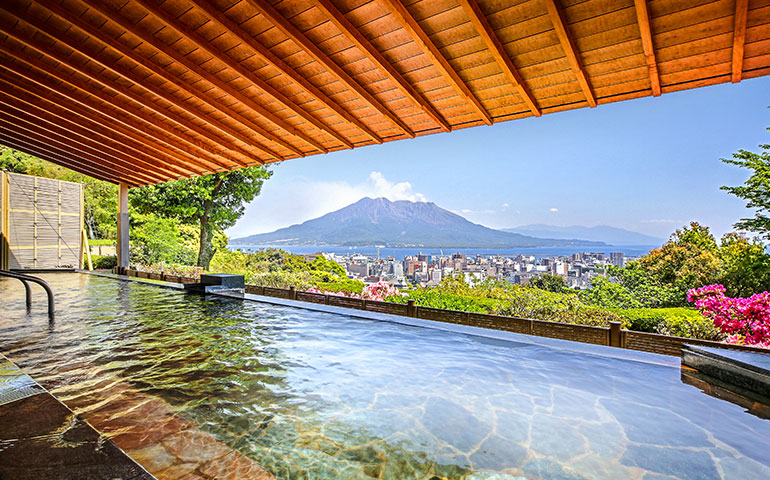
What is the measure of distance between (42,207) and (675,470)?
19.2 metres

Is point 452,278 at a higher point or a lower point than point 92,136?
lower

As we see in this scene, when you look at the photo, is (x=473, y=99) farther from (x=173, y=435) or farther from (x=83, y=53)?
(x=83, y=53)

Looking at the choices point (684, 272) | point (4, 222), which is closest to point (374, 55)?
point (684, 272)

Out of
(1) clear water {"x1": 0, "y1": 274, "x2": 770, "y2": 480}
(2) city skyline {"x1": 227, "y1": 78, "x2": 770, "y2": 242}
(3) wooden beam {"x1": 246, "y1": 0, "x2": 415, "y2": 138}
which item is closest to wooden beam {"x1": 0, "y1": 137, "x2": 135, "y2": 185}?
(1) clear water {"x1": 0, "y1": 274, "x2": 770, "y2": 480}

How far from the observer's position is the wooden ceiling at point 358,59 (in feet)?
10.2

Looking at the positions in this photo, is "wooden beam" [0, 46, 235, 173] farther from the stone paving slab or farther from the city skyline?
the city skyline

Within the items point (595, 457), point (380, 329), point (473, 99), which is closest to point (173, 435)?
point (595, 457)

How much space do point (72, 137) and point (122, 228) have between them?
438cm

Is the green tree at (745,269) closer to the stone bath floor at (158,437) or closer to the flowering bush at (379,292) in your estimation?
the flowering bush at (379,292)

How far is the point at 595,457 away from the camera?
212 centimetres

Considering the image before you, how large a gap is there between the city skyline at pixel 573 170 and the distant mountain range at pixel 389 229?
1446 cm

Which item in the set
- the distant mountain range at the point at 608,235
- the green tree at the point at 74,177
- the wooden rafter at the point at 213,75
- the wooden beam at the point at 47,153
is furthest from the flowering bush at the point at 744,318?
the distant mountain range at the point at 608,235

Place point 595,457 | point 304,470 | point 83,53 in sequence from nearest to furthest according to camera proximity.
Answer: point 304,470 → point 595,457 → point 83,53

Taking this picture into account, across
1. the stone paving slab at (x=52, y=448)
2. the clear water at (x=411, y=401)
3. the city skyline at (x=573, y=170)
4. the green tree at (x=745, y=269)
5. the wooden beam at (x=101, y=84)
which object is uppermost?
the city skyline at (x=573, y=170)
